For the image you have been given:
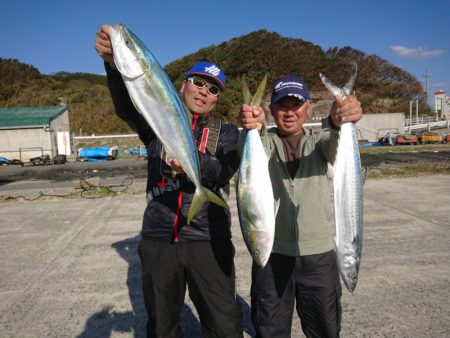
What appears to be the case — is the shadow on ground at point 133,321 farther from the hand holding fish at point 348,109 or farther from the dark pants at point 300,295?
the hand holding fish at point 348,109

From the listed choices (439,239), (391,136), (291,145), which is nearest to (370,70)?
(391,136)

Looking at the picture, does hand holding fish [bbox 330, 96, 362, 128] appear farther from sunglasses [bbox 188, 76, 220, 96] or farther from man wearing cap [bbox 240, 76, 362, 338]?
sunglasses [bbox 188, 76, 220, 96]

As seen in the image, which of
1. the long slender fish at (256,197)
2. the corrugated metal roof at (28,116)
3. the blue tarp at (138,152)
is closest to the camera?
the long slender fish at (256,197)

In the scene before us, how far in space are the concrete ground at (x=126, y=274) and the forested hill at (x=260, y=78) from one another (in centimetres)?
3352

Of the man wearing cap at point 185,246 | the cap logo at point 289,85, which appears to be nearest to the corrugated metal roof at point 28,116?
the man wearing cap at point 185,246

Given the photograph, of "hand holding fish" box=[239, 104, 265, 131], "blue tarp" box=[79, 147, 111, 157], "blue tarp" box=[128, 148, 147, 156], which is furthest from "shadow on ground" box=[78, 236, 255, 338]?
"blue tarp" box=[128, 148, 147, 156]

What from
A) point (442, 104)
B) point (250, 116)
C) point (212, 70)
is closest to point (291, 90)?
point (250, 116)

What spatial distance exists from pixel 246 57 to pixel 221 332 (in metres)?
49.6

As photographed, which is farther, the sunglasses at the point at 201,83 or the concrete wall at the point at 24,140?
the concrete wall at the point at 24,140

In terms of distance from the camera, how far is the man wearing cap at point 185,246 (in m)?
2.48

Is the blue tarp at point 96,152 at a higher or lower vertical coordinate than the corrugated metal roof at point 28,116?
lower

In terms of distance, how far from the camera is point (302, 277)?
2.48 metres

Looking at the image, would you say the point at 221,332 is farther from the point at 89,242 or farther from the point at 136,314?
the point at 89,242

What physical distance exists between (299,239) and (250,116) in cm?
103
